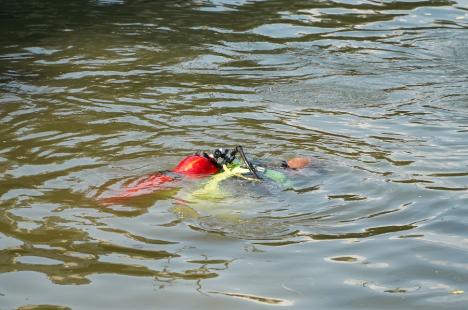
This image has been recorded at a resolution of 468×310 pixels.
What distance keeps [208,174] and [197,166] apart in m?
0.10

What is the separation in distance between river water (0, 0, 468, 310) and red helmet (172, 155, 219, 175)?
0.23 m

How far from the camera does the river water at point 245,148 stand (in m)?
4.58

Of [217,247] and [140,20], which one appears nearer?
[217,247]

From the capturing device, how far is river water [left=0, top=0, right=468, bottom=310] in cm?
458

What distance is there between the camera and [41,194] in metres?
6.05

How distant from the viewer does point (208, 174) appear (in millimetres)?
6184

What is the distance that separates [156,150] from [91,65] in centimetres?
336

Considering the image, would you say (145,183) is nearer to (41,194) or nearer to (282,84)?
(41,194)

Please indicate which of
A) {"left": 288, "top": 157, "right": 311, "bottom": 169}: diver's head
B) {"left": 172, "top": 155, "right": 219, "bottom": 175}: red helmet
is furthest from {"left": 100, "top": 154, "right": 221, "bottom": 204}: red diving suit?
{"left": 288, "top": 157, "right": 311, "bottom": 169}: diver's head

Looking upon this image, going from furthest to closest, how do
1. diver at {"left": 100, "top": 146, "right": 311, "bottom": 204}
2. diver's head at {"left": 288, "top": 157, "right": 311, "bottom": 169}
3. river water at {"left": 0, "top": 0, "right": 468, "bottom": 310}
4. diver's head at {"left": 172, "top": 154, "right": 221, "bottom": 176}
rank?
1. diver's head at {"left": 288, "top": 157, "right": 311, "bottom": 169}
2. diver's head at {"left": 172, "top": 154, "right": 221, "bottom": 176}
3. diver at {"left": 100, "top": 146, "right": 311, "bottom": 204}
4. river water at {"left": 0, "top": 0, "right": 468, "bottom": 310}

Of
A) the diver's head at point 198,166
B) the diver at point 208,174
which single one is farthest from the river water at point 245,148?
the diver's head at point 198,166

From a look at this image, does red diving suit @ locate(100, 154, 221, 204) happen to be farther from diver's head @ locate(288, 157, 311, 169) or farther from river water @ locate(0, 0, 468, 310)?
diver's head @ locate(288, 157, 311, 169)

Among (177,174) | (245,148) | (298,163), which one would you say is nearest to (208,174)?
(177,174)

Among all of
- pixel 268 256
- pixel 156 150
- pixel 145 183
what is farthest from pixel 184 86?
Result: pixel 268 256
